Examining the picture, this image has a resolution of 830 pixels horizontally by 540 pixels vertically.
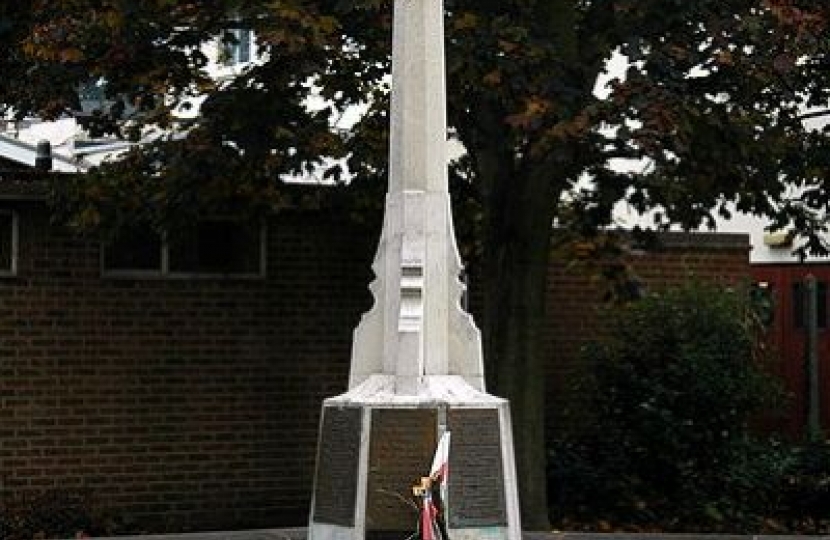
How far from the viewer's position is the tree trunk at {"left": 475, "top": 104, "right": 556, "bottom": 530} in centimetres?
1398

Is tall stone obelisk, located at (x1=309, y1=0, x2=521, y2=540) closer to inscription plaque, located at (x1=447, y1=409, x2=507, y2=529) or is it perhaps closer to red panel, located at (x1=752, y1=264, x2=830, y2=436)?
inscription plaque, located at (x1=447, y1=409, x2=507, y2=529)

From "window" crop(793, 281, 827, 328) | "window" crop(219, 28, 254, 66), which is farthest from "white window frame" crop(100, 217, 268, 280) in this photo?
"window" crop(793, 281, 827, 328)

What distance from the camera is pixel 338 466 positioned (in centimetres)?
993

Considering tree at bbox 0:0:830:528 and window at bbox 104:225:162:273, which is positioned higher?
tree at bbox 0:0:830:528

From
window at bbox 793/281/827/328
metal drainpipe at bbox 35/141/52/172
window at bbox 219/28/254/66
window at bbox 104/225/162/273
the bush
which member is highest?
window at bbox 219/28/254/66

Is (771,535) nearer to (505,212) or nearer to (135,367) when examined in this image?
(505,212)

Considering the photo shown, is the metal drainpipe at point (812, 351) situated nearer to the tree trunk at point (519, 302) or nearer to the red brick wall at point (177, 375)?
the tree trunk at point (519, 302)

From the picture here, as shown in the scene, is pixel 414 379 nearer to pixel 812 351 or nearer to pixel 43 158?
pixel 43 158

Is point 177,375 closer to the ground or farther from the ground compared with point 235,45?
closer to the ground

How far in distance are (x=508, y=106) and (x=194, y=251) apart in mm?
4942

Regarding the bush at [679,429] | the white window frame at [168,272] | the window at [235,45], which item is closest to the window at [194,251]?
the white window frame at [168,272]

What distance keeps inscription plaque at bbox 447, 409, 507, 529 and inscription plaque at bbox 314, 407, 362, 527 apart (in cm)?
59

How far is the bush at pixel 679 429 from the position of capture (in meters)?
15.7

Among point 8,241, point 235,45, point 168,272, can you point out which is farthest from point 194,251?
point 235,45
